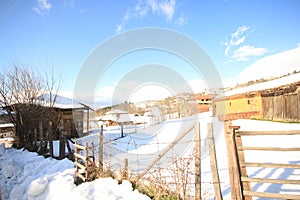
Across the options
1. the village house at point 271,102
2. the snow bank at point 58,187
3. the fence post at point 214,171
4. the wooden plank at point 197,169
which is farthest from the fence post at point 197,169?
the village house at point 271,102

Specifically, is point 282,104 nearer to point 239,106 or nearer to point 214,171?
point 239,106

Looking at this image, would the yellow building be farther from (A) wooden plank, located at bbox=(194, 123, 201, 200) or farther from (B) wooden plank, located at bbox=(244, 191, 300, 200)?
(B) wooden plank, located at bbox=(244, 191, 300, 200)

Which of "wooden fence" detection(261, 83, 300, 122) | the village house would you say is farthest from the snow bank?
"wooden fence" detection(261, 83, 300, 122)

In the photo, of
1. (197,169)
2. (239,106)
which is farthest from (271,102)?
(197,169)

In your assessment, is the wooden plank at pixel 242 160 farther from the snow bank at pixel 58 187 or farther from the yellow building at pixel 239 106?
the yellow building at pixel 239 106

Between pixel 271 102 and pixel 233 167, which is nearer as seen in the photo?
pixel 233 167

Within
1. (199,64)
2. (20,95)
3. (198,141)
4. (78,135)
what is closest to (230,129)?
(198,141)

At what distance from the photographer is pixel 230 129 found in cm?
322

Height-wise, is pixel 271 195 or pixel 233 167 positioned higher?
pixel 233 167

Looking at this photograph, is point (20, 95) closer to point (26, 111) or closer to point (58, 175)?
point (26, 111)

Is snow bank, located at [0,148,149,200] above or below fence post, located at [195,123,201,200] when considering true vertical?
below

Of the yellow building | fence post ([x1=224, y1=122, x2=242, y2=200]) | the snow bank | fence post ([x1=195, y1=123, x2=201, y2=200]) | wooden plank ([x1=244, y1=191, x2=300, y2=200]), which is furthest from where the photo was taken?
the yellow building

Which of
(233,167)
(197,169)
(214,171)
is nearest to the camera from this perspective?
(233,167)

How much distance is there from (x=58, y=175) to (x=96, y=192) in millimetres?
2051
